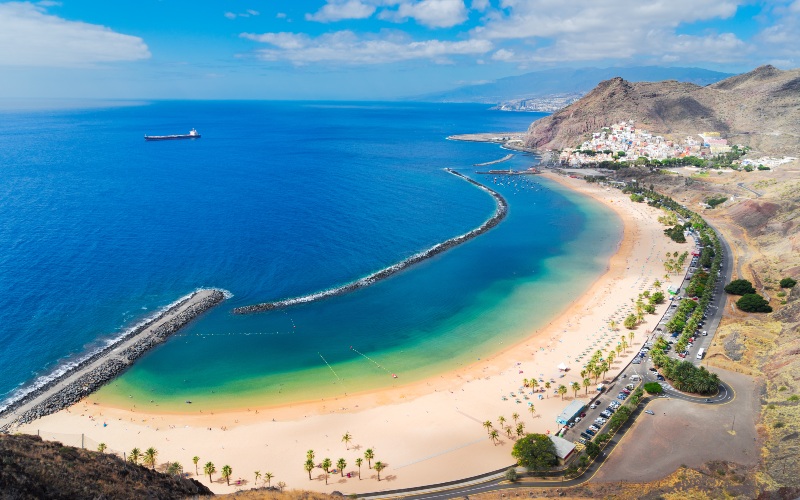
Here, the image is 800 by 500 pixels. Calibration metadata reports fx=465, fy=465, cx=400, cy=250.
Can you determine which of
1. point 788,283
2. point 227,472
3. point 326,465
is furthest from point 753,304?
point 227,472

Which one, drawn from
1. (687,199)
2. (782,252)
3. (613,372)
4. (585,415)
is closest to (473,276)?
(613,372)

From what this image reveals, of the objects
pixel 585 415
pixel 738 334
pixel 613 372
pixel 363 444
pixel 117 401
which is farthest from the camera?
pixel 738 334

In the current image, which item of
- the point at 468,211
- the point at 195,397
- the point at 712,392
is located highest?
the point at 468,211

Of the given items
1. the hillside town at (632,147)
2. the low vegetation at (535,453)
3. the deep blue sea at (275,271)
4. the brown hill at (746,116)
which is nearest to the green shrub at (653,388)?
the low vegetation at (535,453)

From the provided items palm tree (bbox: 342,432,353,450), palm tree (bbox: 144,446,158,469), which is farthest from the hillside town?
palm tree (bbox: 144,446,158,469)

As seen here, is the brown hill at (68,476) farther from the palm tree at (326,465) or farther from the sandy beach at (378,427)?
the palm tree at (326,465)

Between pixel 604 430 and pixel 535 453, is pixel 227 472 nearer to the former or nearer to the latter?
pixel 535 453

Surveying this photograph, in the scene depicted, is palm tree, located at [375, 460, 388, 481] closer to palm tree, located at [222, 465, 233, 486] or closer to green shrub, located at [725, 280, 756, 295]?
palm tree, located at [222, 465, 233, 486]

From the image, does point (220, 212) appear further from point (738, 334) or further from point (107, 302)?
point (738, 334)
